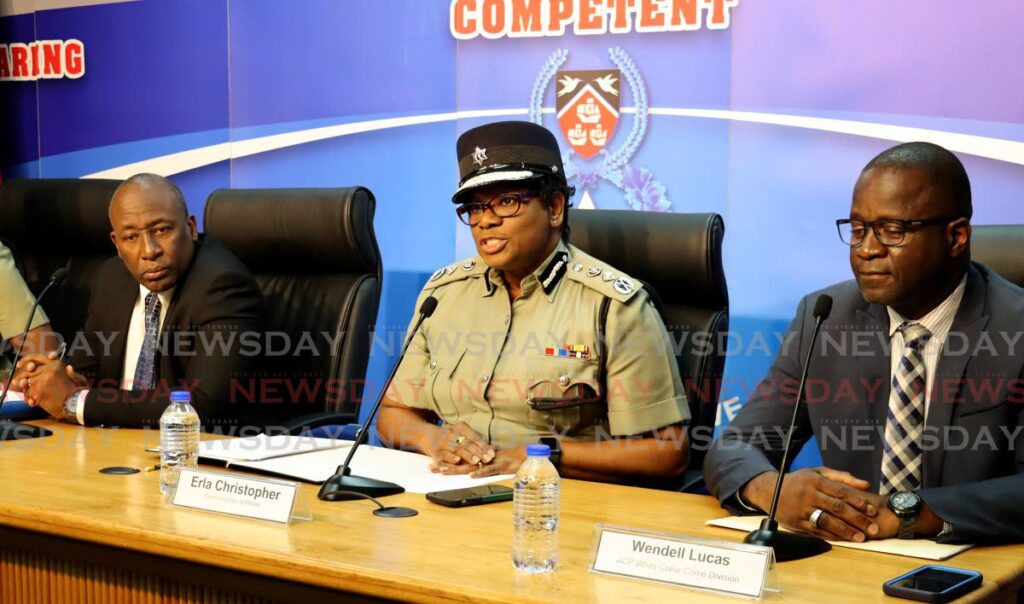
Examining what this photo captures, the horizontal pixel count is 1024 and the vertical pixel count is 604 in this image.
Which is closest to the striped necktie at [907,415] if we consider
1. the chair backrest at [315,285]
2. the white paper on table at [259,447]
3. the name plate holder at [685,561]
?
the name plate holder at [685,561]

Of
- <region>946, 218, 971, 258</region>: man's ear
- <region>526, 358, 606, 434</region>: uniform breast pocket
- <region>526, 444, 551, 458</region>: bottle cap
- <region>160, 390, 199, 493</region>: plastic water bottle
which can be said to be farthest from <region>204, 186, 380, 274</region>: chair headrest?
<region>946, 218, 971, 258</region>: man's ear

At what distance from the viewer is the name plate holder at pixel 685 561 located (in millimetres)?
1482

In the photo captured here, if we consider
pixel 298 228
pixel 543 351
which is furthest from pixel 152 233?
pixel 543 351

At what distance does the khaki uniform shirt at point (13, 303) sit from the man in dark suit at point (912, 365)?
232 centimetres

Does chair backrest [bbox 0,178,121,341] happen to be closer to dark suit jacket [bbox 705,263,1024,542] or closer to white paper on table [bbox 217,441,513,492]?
white paper on table [bbox 217,441,513,492]

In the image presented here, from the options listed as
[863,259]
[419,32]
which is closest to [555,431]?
[863,259]

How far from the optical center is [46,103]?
528 centimetres

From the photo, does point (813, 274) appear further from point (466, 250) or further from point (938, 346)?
point (938, 346)

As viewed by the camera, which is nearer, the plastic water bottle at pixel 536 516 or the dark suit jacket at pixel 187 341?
the plastic water bottle at pixel 536 516

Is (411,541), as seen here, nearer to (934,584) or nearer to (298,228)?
(934,584)

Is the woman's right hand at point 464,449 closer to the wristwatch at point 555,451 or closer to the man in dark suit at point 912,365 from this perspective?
the wristwatch at point 555,451

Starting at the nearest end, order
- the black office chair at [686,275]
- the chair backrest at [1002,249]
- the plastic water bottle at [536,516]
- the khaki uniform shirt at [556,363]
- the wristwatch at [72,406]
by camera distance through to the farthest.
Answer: the plastic water bottle at [536,516] → the chair backrest at [1002,249] → the khaki uniform shirt at [556,363] → the black office chair at [686,275] → the wristwatch at [72,406]

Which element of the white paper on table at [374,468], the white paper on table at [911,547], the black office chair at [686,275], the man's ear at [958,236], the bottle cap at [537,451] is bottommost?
the white paper on table at [374,468]

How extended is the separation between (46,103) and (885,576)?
4731 millimetres
